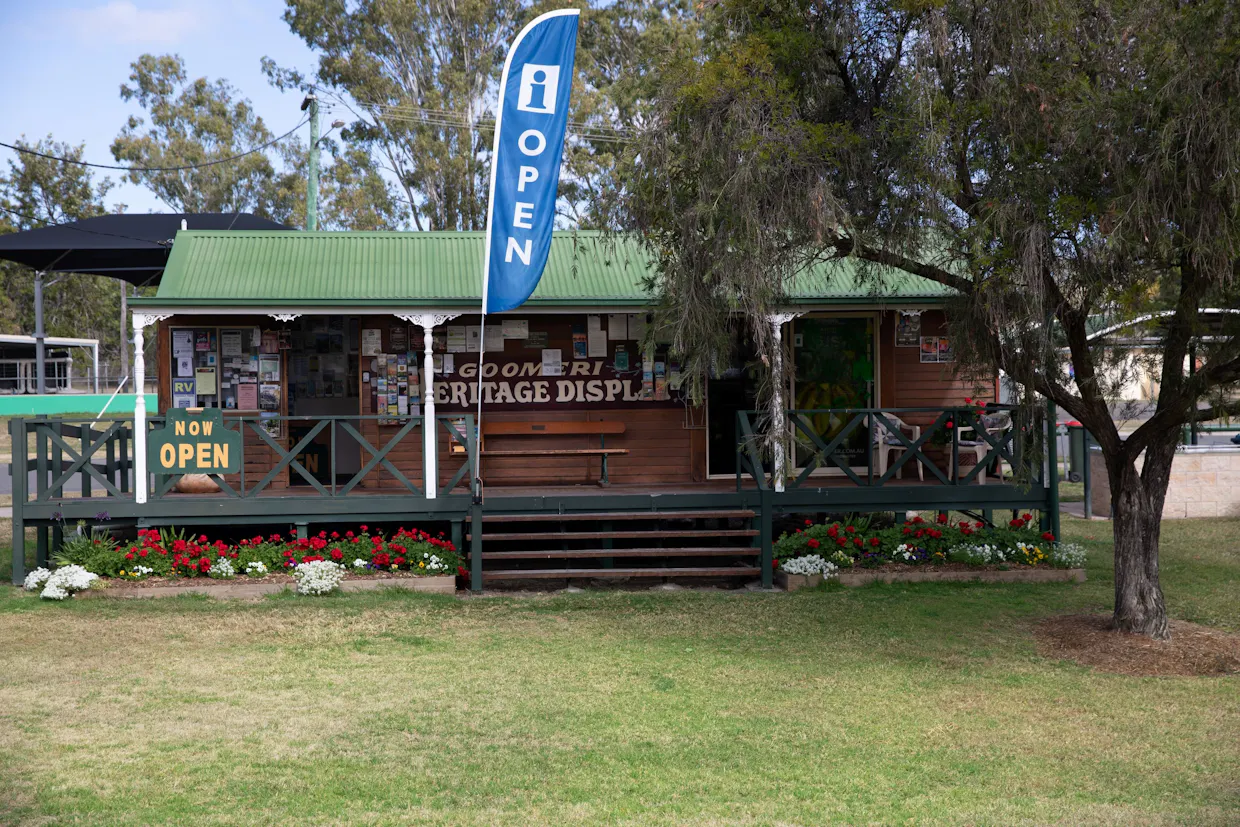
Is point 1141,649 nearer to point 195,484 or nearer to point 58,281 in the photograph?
point 195,484

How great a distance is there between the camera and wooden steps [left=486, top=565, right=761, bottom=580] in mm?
10695

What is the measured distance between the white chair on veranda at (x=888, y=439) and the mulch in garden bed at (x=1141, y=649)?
136 inches

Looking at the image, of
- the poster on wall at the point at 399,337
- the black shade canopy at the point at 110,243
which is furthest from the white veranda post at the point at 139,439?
the black shade canopy at the point at 110,243

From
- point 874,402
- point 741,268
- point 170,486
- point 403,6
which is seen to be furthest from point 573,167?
point 741,268

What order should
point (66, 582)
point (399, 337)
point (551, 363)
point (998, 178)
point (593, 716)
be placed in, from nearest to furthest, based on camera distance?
point (593, 716)
point (998, 178)
point (66, 582)
point (399, 337)
point (551, 363)

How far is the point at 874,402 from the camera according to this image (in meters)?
13.1

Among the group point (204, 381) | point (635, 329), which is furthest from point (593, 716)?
point (204, 381)

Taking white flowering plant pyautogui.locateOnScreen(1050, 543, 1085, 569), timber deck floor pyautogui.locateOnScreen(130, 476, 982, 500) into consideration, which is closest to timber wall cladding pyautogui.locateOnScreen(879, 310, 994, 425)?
timber deck floor pyautogui.locateOnScreen(130, 476, 982, 500)

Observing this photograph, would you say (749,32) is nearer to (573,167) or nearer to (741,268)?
(741,268)

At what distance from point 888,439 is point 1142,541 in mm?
4041

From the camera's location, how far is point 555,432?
41.9 feet

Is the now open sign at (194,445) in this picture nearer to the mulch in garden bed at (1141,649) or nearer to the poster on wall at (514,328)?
the poster on wall at (514,328)

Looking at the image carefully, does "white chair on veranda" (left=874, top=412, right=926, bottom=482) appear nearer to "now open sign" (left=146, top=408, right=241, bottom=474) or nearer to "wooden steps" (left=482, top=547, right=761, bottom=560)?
"wooden steps" (left=482, top=547, right=761, bottom=560)

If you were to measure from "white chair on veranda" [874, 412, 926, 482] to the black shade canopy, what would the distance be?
8.29 metres
